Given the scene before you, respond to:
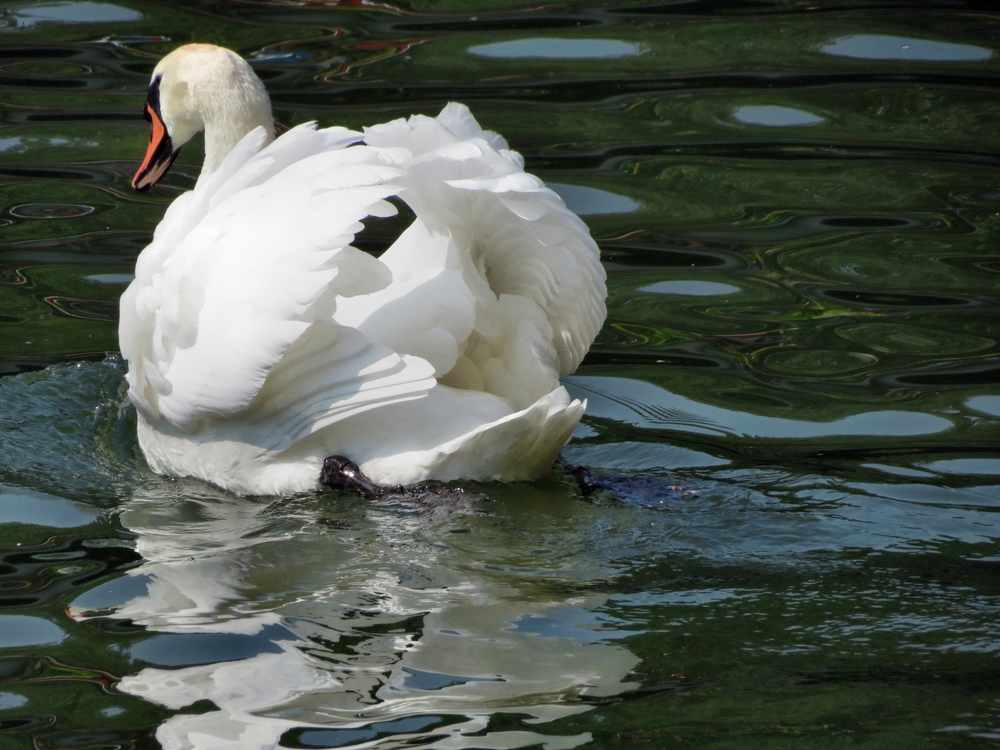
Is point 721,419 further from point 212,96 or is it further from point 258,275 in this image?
point 212,96

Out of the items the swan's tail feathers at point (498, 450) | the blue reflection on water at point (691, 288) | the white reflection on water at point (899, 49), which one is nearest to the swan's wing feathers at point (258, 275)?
the swan's tail feathers at point (498, 450)

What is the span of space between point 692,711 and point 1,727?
1.75 metres

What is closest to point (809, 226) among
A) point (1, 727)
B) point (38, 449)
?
point (38, 449)

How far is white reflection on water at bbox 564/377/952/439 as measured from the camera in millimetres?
5652

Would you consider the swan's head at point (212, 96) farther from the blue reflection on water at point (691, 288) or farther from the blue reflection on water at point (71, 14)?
the blue reflection on water at point (71, 14)

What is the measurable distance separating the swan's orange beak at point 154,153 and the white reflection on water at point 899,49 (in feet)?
16.4

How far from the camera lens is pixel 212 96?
594 centimetres

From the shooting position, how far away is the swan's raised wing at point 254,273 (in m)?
4.22

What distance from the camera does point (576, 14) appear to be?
10.2 metres

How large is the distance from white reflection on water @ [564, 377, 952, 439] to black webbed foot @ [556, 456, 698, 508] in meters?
0.59

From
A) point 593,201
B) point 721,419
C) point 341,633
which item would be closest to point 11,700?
point 341,633

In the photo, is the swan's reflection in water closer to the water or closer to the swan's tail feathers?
the water

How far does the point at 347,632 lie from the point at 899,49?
23.1ft

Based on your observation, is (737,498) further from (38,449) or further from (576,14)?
(576,14)
